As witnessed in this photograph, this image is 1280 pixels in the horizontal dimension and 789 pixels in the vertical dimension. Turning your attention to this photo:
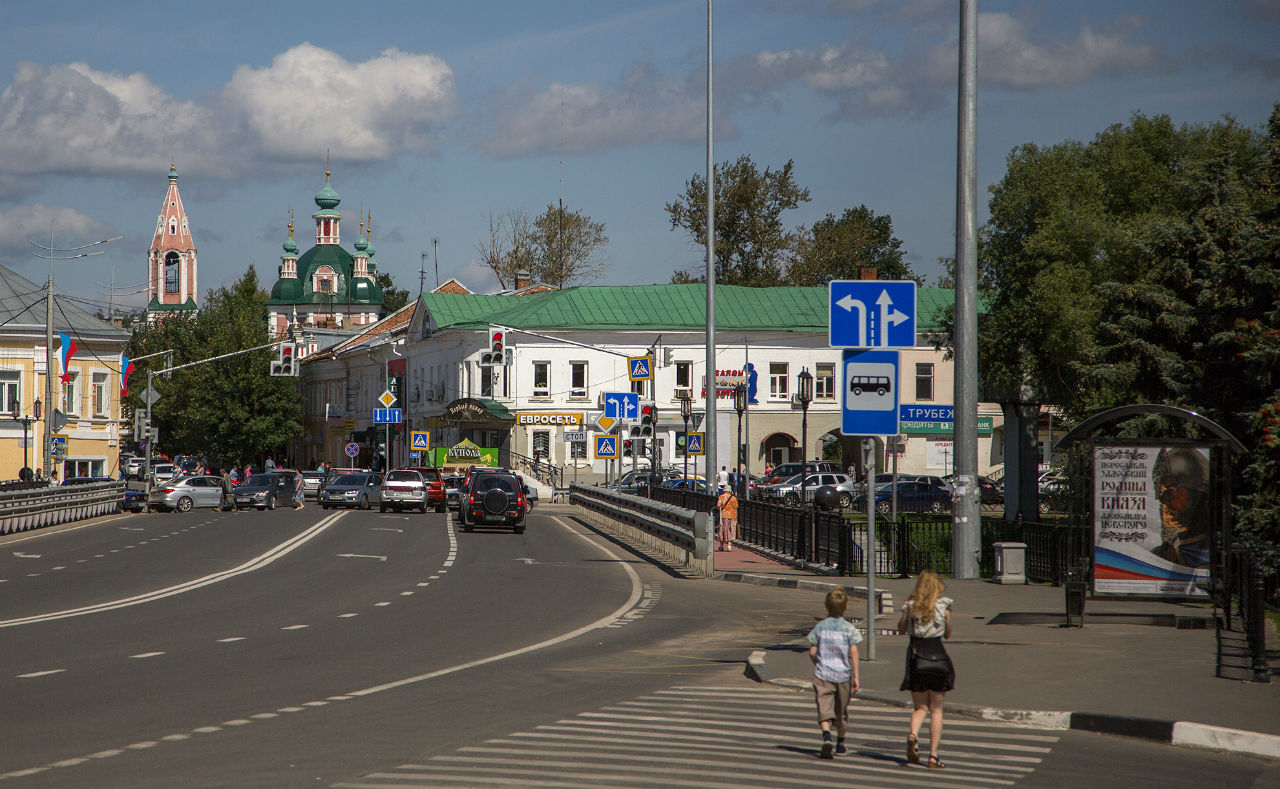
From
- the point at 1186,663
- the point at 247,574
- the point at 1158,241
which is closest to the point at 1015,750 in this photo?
the point at 1186,663

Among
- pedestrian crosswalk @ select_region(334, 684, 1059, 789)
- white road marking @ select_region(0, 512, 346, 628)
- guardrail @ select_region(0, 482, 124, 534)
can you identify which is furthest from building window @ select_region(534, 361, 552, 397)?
pedestrian crosswalk @ select_region(334, 684, 1059, 789)

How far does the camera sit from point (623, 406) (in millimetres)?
39031

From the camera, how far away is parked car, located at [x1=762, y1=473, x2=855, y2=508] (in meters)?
58.9

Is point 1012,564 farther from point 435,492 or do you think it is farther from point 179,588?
point 435,492

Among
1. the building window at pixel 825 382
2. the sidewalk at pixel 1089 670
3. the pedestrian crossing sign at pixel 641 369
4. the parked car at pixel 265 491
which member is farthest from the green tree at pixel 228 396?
the sidewalk at pixel 1089 670

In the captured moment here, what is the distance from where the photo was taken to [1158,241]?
3005cm

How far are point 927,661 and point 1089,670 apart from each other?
415cm

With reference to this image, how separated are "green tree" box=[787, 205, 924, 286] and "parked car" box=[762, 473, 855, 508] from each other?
665 inches

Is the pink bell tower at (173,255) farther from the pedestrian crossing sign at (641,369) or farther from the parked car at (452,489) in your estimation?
the pedestrian crossing sign at (641,369)

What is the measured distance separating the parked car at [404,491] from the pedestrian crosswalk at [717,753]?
42.7 m

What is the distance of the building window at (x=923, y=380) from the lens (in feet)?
253

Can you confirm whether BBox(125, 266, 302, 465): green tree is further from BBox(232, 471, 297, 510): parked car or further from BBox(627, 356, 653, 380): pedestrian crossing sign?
BBox(627, 356, 653, 380): pedestrian crossing sign

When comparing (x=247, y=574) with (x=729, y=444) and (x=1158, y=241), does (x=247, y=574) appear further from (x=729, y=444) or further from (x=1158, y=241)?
(x=729, y=444)

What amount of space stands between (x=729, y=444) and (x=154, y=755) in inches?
2642
